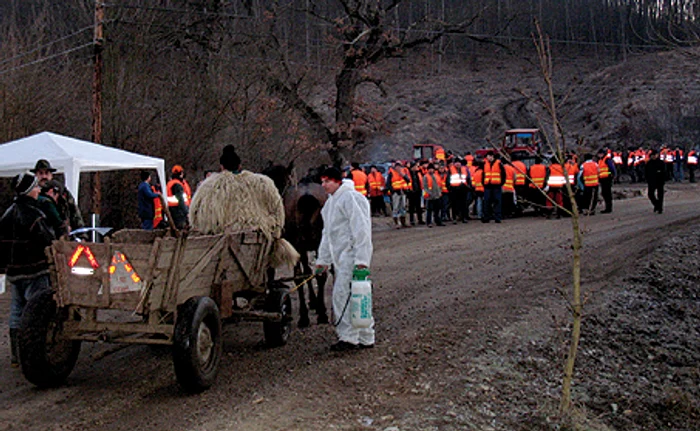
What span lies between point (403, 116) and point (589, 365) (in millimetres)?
53513

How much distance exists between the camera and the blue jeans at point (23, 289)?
25.5 ft

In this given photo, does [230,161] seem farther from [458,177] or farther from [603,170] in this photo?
[603,170]

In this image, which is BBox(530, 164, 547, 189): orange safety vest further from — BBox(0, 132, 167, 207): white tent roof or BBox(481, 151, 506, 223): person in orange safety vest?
BBox(0, 132, 167, 207): white tent roof

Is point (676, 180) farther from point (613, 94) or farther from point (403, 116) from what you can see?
point (403, 116)

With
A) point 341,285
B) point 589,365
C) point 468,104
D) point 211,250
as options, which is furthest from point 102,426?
point 468,104

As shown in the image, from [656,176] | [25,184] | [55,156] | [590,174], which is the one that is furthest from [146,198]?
[656,176]

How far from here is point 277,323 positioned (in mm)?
8273

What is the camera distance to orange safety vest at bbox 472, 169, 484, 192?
2264 cm

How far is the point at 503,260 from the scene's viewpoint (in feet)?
45.9

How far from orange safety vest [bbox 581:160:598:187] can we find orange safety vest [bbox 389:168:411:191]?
525 cm

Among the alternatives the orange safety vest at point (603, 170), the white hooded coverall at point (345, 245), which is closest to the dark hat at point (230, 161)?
the white hooded coverall at point (345, 245)

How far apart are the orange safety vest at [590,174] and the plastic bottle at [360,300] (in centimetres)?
1481

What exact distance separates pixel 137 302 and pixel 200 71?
20.2m

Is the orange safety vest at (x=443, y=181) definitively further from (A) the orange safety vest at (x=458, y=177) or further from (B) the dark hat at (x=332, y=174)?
(B) the dark hat at (x=332, y=174)
